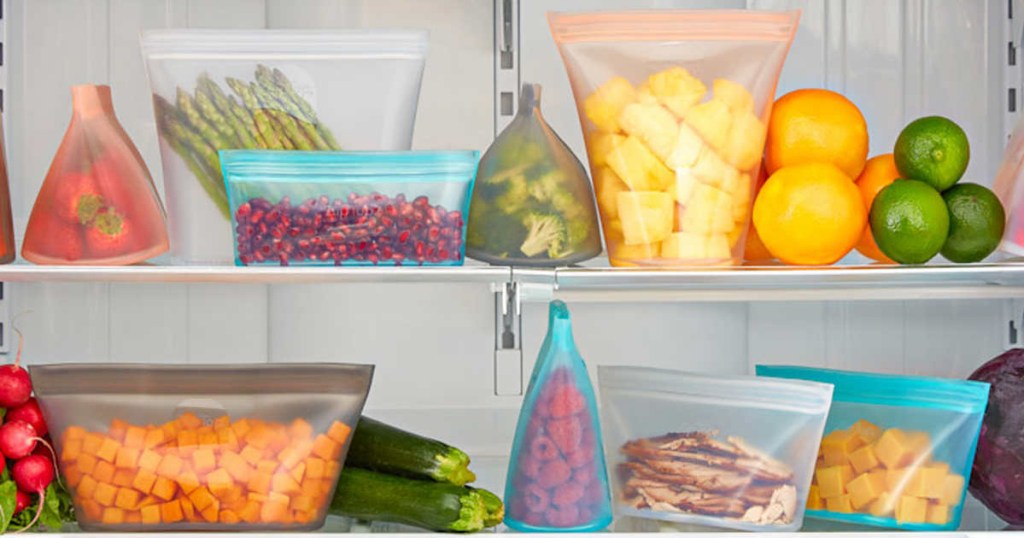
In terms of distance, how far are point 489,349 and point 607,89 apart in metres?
0.48

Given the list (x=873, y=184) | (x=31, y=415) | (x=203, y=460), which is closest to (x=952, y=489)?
(x=873, y=184)

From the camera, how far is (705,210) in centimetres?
134

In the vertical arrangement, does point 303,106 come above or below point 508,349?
above

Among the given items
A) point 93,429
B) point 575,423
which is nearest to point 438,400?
point 575,423

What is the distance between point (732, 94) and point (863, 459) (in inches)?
17.4

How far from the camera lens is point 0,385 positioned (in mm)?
1348

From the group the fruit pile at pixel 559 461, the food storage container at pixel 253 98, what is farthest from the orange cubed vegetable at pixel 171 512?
the fruit pile at pixel 559 461

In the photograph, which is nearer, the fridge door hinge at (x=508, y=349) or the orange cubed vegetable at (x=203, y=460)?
the orange cubed vegetable at (x=203, y=460)

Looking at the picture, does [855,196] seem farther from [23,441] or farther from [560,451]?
[23,441]

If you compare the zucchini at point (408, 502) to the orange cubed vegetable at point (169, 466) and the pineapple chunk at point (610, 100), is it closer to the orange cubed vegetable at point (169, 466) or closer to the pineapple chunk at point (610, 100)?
the orange cubed vegetable at point (169, 466)

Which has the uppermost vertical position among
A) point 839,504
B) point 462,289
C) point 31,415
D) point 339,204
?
point 339,204

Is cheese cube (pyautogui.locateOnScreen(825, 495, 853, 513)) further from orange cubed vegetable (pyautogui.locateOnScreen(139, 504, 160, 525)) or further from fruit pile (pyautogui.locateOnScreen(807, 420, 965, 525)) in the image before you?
orange cubed vegetable (pyautogui.locateOnScreen(139, 504, 160, 525))

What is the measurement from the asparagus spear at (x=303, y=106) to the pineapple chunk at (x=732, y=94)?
43 cm

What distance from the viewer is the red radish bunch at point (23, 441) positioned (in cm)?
131
